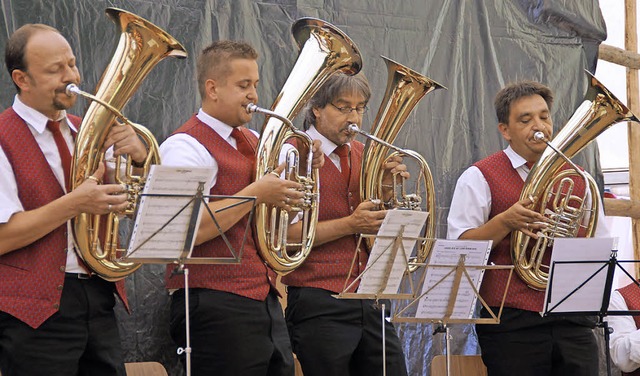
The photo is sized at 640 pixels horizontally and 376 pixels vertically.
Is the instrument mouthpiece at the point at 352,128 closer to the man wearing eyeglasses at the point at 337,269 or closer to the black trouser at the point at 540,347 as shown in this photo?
the man wearing eyeglasses at the point at 337,269

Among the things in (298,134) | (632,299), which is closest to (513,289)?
(298,134)

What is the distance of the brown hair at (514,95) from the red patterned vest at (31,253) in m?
2.49

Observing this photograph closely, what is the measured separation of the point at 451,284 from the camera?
13.0ft

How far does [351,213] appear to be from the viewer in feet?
13.9

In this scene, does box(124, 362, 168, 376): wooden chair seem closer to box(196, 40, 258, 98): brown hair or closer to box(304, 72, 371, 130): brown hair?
box(196, 40, 258, 98): brown hair

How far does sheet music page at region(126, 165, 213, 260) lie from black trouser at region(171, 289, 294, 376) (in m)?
0.59

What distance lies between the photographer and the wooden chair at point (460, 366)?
5.04m

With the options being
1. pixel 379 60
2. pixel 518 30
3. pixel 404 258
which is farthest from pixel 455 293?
pixel 518 30

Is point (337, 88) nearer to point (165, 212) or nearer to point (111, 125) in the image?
point (111, 125)

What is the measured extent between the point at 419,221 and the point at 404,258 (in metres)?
0.17

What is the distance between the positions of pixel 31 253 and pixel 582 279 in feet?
7.44

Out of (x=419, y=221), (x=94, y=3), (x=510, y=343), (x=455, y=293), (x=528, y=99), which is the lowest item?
(x=510, y=343)

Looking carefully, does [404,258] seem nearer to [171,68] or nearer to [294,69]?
[294,69]

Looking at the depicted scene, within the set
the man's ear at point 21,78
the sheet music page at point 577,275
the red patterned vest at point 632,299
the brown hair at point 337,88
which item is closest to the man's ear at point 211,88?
the brown hair at point 337,88
